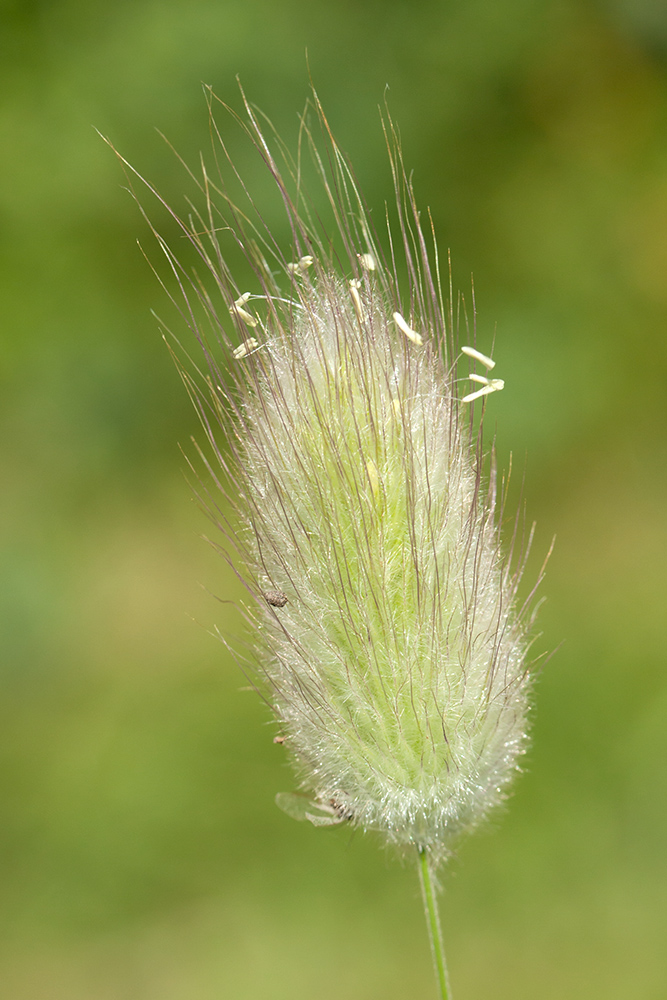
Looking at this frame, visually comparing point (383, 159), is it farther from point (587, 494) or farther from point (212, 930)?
point (212, 930)

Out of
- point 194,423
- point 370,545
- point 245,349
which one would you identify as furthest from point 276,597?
point 194,423

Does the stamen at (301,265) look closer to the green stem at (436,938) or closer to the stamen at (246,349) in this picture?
the stamen at (246,349)

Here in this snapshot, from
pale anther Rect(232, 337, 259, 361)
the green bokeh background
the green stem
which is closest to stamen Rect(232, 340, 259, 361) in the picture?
pale anther Rect(232, 337, 259, 361)

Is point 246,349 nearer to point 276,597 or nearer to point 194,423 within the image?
point 276,597

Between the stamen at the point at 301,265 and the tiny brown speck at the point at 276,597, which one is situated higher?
the stamen at the point at 301,265

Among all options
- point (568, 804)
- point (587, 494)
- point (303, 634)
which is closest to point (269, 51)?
point (587, 494)

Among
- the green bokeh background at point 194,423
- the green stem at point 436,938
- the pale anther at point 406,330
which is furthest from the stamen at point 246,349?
the green bokeh background at point 194,423

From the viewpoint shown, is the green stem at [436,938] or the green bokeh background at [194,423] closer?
the green stem at [436,938]
